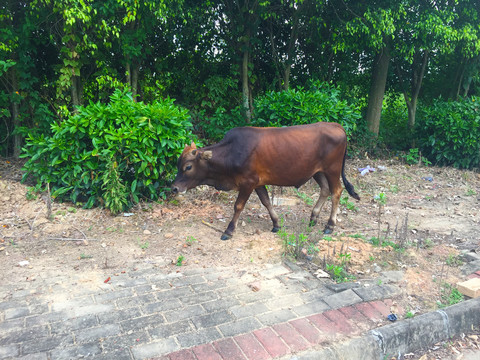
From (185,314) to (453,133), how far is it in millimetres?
8439

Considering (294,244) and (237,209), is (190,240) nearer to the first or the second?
(237,209)

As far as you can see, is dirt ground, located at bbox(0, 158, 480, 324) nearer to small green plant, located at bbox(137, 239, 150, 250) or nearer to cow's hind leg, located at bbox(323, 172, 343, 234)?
small green plant, located at bbox(137, 239, 150, 250)

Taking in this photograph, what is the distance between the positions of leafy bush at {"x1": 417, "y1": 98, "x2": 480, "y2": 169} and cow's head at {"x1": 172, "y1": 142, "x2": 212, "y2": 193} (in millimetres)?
6791

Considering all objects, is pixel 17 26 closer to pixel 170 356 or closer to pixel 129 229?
pixel 129 229

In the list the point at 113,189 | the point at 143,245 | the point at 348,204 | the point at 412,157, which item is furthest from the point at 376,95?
the point at 143,245

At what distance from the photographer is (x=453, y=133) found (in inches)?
365

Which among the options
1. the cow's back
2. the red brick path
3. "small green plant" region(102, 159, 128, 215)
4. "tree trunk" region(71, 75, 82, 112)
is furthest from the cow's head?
"tree trunk" region(71, 75, 82, 112)

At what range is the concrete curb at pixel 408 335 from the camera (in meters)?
2.87

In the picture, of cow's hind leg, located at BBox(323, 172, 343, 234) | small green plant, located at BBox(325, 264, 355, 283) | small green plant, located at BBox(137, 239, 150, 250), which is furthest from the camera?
cow's hind leg, located at BBox(323, 172, 343, 234)

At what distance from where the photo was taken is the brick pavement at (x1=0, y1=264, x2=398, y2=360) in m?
2.79

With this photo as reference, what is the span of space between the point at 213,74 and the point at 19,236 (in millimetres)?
6592

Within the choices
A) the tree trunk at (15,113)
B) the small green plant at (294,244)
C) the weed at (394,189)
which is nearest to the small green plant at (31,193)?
the tree trunk at (15,113)

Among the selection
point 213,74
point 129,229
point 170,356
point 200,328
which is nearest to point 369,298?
point 200,328

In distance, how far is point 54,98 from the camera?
812cm
